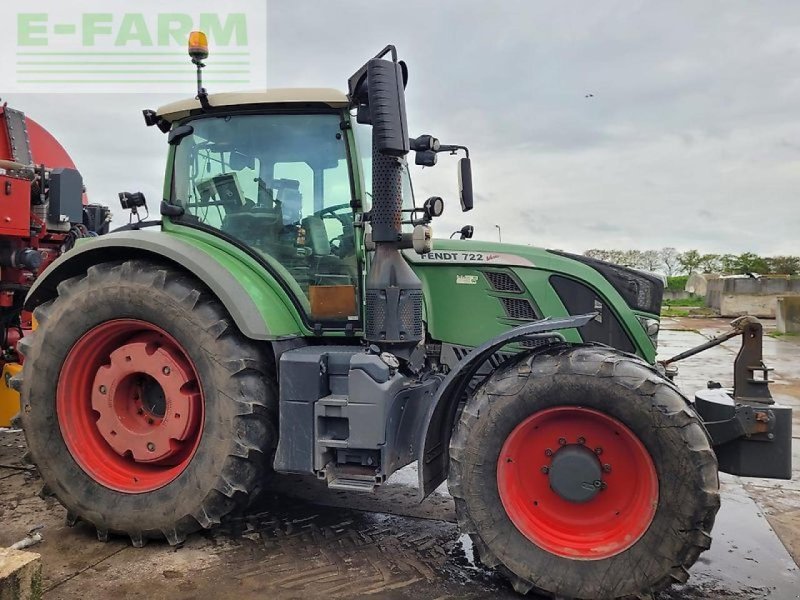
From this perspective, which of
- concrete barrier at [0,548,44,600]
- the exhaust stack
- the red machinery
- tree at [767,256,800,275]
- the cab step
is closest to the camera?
concrete barrier at [0,548,44,600]

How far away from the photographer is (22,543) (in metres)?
3.57

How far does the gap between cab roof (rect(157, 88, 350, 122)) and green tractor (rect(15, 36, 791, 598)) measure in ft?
0.04

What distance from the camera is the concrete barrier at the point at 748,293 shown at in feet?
76.7

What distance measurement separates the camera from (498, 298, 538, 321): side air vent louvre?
3881 mm

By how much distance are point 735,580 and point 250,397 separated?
2.72 meters

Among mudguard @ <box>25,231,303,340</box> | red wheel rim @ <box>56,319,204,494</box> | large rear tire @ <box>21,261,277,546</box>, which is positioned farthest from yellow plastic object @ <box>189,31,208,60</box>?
red wheel rim @ <box>56,319,204,494</box>

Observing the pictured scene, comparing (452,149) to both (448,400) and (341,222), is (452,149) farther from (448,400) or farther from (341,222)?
(448,400)

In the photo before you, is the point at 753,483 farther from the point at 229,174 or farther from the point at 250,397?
the point at 229,174

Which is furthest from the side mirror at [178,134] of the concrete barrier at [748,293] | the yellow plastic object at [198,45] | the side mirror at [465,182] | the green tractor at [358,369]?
the concrete barrier at [748,293]

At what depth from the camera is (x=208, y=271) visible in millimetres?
3652

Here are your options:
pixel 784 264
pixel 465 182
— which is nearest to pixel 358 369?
pixel 465 182

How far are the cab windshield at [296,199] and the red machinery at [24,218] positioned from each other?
7.85 ft

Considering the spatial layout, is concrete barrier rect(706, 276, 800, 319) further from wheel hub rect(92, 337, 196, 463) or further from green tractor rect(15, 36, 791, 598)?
wheel hub rect(92, 337, 196, 463)

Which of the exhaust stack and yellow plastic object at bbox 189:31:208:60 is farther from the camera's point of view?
yellow plastic object at bbox 189:31:208:60
